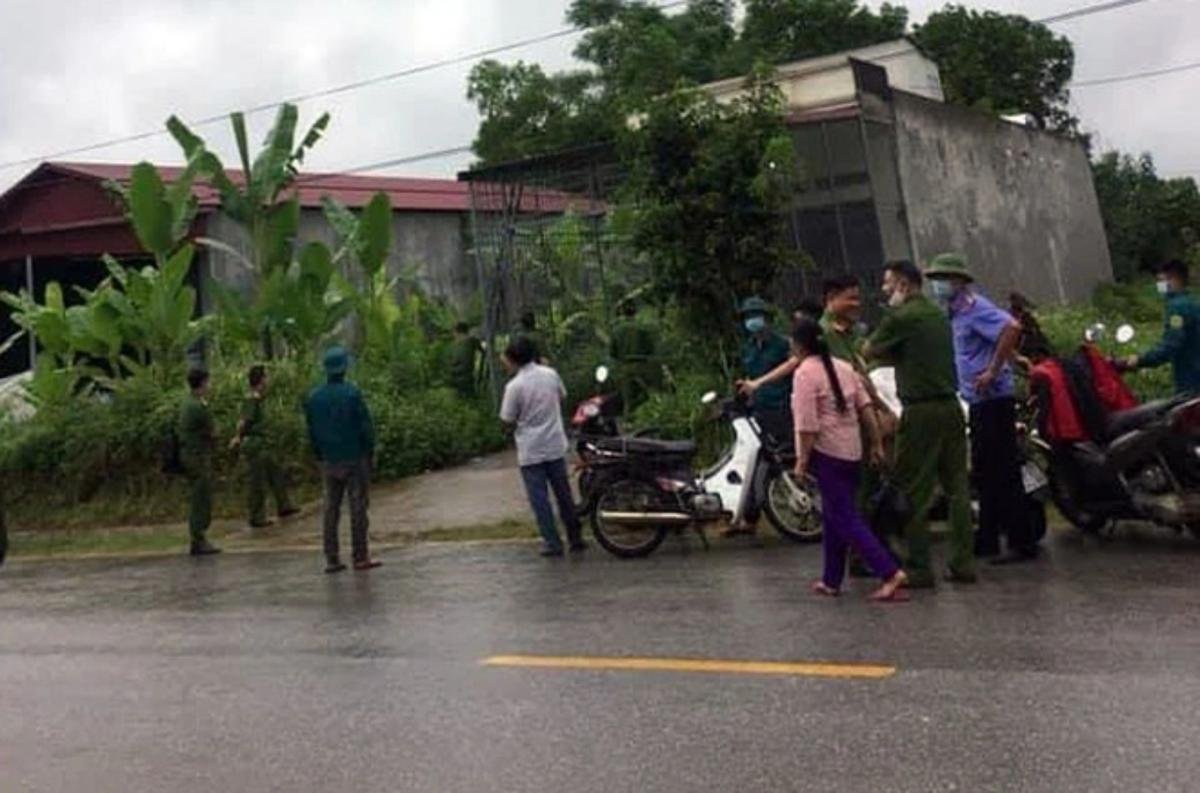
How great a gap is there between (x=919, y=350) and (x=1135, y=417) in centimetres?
183

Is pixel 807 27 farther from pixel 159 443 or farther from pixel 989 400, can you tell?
pixel 989 400

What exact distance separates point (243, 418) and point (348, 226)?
5.91 meters

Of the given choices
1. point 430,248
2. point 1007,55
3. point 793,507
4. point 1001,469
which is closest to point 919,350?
point 1001,469

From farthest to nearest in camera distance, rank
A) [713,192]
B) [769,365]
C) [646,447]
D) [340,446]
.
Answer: [713,192] → [340,446] → [769,365] → [646,447]

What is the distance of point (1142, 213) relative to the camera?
134 ft

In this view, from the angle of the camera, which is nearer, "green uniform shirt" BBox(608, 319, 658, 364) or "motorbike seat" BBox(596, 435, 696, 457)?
"motorbike seat" BBox(596, 435, 696, 457)

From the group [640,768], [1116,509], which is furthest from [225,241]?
[640,768]

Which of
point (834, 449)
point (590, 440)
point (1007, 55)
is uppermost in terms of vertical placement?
point (1007, 55)

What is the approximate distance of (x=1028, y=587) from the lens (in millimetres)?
8078

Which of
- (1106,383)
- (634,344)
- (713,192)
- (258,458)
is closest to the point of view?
(1106,383)

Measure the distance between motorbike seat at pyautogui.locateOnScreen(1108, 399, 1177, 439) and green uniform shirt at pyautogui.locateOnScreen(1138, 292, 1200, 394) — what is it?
52 cm

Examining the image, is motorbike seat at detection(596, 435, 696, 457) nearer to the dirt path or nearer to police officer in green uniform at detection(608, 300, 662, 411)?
the dirt path

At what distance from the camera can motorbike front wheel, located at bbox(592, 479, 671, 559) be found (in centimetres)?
1054

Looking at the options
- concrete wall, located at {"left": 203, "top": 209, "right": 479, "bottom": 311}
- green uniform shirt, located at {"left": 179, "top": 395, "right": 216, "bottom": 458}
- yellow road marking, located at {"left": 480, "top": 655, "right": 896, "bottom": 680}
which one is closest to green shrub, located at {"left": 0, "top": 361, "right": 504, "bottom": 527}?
green uniform shirt, located at {"left": 179, "top": 395, "right": 216, "bottom": 458}
